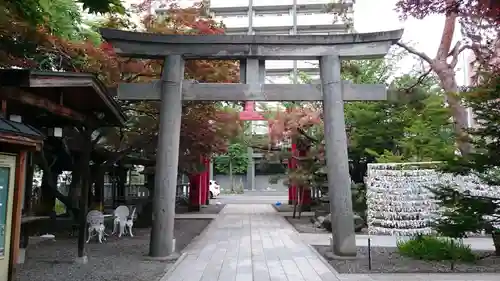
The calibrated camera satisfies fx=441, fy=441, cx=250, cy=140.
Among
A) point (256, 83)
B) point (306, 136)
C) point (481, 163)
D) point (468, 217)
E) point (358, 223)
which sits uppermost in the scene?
point (256, 83)

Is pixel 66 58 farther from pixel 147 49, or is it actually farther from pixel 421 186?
pixel 421 186

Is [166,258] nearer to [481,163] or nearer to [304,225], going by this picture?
[481,163]

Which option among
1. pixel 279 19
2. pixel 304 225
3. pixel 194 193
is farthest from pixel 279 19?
pixel 304 225

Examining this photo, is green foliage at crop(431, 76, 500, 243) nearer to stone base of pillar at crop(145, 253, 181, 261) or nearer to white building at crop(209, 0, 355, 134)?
stone base of pillar at crop(145, 253, 181, 261)

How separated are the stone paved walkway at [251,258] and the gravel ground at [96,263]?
55cm

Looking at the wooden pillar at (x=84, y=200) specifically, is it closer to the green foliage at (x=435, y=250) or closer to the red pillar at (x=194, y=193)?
the green foliage at (x=435, y=250)

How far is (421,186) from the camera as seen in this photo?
40.2ft

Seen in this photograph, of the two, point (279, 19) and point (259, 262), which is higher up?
point (279, 19)

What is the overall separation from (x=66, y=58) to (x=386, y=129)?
34.7 ft

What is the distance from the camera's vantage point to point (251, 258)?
8.93 meters

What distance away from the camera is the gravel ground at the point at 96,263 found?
7.11 metres

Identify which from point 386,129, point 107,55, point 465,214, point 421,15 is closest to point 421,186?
point 386,129

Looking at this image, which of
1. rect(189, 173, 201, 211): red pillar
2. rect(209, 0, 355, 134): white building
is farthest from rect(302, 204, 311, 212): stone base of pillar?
rect(209, 0, 355, 134): white building

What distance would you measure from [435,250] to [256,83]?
16.0 feet
